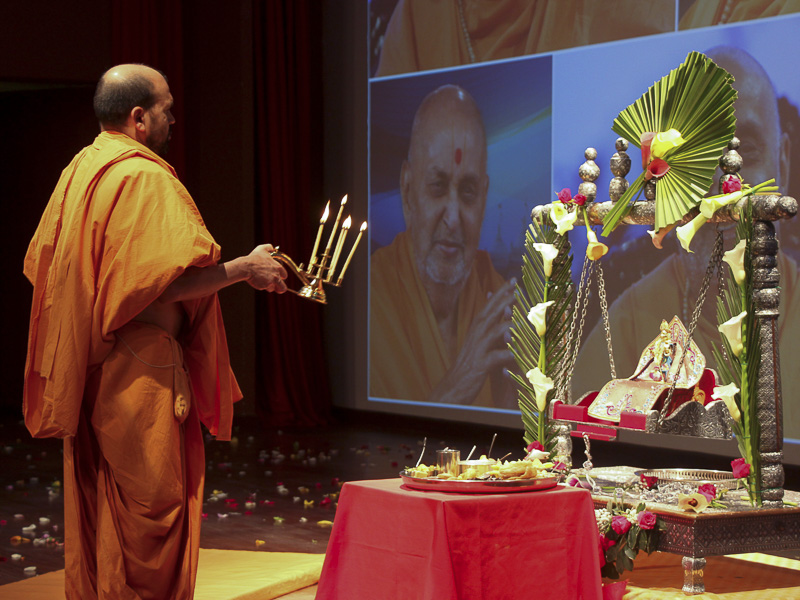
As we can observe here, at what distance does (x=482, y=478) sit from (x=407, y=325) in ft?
18.0

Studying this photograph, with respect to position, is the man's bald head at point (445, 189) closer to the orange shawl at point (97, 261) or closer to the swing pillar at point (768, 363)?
the swing pillar at point (768, 363)

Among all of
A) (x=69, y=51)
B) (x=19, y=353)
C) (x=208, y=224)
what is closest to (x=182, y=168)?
(x=208, y=224)

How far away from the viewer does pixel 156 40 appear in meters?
8.71

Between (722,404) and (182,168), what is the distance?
5902 mm

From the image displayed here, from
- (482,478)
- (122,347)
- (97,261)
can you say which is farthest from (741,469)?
(97,261)

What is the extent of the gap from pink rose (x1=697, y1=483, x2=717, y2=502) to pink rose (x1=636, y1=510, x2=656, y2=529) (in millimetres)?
176

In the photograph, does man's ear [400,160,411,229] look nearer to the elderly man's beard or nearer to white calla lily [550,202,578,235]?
white calla lily [550,202,578,235]

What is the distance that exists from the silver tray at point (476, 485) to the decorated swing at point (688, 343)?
0.81 meters

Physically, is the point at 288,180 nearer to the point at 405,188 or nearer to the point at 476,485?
the point at 405,188

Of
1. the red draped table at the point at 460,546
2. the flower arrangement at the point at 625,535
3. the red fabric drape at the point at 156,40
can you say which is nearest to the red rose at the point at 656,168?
the flower arrangement at the point at 625,535

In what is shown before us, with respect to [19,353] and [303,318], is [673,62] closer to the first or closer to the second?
[303,318]

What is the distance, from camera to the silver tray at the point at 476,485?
2965 millimetres


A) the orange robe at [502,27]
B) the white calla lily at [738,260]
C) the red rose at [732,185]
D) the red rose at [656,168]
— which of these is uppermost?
the orange robe at [502,27]

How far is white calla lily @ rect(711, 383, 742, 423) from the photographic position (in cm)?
372
